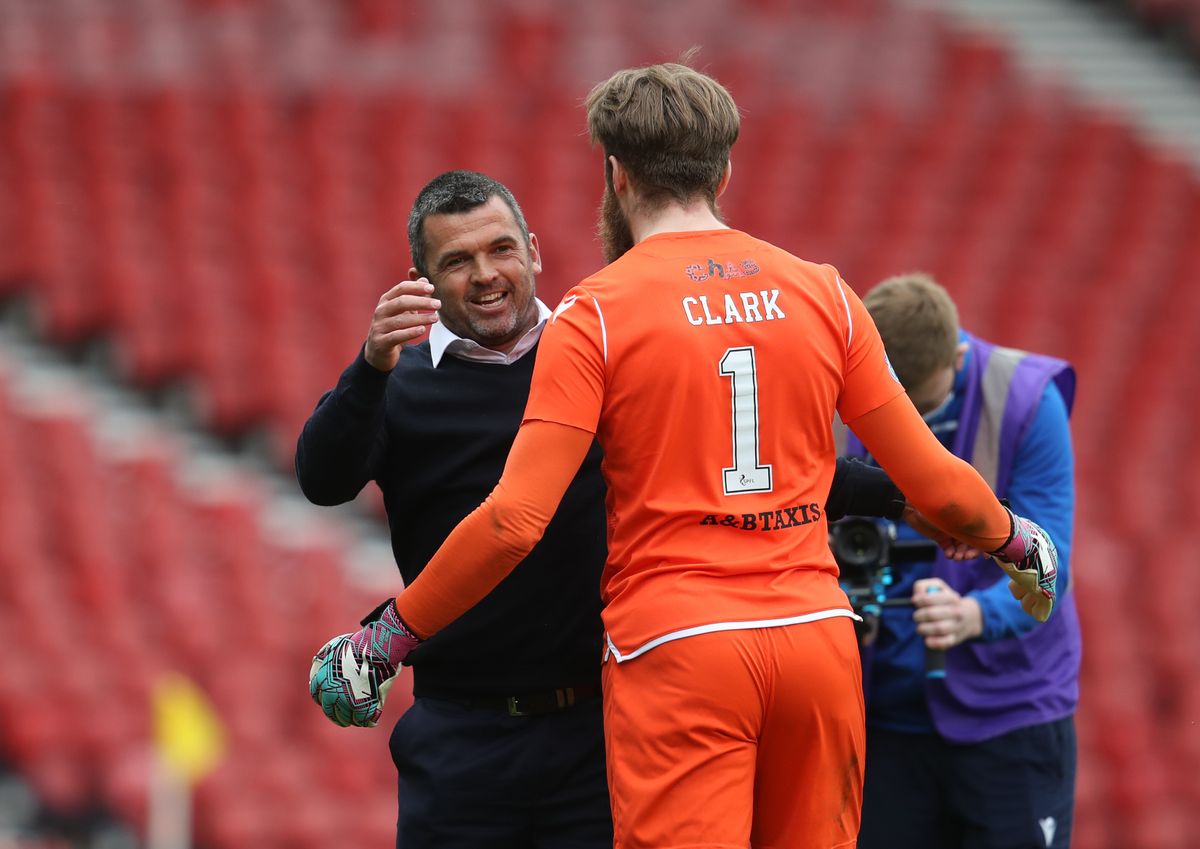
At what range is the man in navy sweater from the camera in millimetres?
2643

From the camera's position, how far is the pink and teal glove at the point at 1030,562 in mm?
2467

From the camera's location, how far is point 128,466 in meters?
7.36

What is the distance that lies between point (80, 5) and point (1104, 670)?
260 inches

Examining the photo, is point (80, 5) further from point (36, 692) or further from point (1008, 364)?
point (1008, 364)

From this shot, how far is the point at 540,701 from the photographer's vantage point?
267cm

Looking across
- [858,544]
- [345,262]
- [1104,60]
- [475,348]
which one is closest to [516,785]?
[475,348]

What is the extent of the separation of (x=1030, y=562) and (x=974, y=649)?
2.17ft

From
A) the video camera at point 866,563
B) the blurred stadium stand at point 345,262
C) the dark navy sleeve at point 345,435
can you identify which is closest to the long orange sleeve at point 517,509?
the dark navy sleeve at point 345,435

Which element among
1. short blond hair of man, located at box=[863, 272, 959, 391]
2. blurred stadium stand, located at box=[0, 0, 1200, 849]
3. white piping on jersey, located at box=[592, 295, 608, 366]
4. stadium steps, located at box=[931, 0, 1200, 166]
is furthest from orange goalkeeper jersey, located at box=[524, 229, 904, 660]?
stadium steps, located at box=[931, 0, 1200, 166]

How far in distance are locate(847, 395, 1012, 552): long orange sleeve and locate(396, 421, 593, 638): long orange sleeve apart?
1.41 ft

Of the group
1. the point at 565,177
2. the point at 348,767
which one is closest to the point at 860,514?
the point at 348,767

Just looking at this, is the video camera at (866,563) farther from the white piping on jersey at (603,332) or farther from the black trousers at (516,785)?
the white piping on jersey at (603,332)

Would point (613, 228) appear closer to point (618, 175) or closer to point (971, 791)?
point (618, 175)

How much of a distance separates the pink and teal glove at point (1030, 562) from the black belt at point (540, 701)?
0.70m
